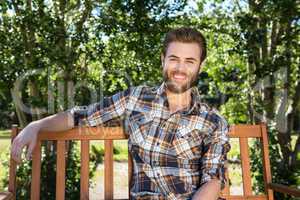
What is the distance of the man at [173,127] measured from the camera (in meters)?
2.46

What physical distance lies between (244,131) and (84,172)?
1.11m

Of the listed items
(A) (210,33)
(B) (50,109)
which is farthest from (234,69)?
(B) (50,109)

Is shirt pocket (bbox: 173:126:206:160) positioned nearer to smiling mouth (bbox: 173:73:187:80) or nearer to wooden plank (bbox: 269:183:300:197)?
smiling mouth (bbox: 173:73:187:80)

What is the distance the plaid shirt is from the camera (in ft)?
8.04

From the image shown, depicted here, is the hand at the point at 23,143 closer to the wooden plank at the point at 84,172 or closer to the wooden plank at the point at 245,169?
the wooden plank at the point at 84,172

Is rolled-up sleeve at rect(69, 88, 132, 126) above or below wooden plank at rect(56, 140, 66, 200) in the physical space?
above

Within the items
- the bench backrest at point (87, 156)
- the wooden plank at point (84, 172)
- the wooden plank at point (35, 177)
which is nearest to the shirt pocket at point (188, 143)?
the bench backrest at point (87, 156)

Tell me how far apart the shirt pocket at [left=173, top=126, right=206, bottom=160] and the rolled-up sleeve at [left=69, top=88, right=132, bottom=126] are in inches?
15.1

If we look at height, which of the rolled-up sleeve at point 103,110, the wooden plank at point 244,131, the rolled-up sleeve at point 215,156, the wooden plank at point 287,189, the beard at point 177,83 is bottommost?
the wooden plank at point 287,189

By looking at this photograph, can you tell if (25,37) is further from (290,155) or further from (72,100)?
(290,155)

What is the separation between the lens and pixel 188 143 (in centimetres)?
251

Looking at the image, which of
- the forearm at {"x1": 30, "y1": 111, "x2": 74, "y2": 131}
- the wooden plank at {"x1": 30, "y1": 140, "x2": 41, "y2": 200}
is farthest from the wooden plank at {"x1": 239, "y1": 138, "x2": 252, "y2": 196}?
the wooden plank at {"x1": 30, "y1": 140, "x2": 41, "y2": 200}

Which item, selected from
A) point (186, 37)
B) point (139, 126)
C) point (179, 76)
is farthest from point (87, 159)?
point (186, 37)

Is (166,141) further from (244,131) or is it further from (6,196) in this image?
(6,196)
